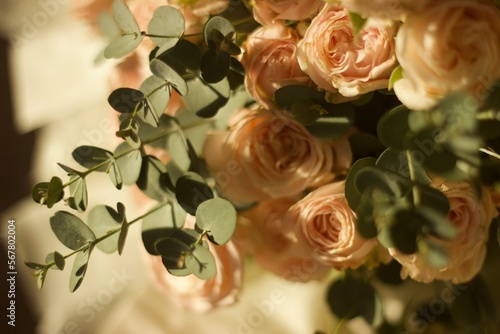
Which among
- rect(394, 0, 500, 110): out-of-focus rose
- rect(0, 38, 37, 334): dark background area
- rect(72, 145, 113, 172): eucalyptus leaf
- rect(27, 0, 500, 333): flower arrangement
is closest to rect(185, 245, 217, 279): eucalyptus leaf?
rect(27, 0, 500, 333): flower arrangement

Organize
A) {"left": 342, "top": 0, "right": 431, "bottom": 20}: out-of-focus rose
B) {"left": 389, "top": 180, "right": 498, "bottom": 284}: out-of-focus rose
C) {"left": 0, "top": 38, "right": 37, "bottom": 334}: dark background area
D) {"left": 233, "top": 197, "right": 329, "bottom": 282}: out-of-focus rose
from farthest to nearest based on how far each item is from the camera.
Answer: {"left": 0, "top": 38, "right": 37, "bottom": 334}: dark background area < {"left": 233, "top": 197, "right": 329, "bottom": 282}: out-of-focus rose < {"left": 389, "top": 180, "right": 498, "bottom": 284}: out-of-focus rose < {"left": 342, "top": 0, "right": 431, "bottom": 20}: out-of-focus rose

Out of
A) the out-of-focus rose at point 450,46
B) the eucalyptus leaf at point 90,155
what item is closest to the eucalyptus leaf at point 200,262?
the eucalyptus leaf at point 90,155

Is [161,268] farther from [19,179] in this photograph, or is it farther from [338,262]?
[19,179]

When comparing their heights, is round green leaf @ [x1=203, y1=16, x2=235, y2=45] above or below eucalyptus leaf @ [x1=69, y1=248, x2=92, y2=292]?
above

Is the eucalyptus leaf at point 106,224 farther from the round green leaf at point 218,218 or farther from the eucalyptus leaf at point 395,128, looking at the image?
the eucalyptus leaf at point 395,128

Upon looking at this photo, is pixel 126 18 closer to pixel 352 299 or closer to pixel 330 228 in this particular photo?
pixel 330 228

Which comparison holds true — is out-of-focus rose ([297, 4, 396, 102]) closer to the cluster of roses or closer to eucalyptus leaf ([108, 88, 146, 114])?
the cluster of roses
